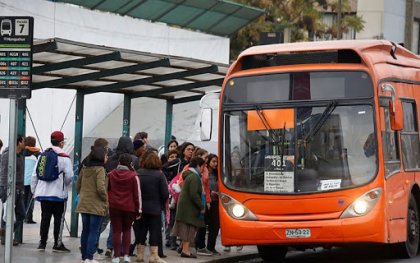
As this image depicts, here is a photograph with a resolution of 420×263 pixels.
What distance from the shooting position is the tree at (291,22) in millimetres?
47594

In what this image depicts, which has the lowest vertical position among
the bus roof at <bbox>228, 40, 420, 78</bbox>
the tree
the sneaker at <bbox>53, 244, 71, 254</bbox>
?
the sneaker at <bbox>53, 244, 71, 254</bbox>

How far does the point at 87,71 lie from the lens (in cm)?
2016

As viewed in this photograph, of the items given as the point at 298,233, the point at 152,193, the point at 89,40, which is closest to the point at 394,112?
the point at 298,233

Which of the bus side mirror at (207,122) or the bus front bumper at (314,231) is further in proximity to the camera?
the bus side mirror at (207,122)

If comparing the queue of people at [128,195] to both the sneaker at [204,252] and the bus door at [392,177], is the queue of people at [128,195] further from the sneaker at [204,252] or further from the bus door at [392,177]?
the bus door at [392,177]

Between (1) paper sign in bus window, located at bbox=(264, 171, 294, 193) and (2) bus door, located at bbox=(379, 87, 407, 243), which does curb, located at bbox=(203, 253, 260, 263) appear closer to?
(1) paper sign in bus window, located at bbox=(264, 171, 294, 193)

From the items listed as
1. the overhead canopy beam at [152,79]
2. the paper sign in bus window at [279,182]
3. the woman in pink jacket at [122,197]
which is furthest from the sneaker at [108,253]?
the overhead canopy beam at [152,79]

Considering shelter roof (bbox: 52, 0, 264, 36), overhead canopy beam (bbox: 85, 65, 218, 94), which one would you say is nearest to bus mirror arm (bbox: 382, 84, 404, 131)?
overhead canopy beam (bbox: 85, 65, 218, 94)

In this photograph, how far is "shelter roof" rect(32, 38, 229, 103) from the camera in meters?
17.9

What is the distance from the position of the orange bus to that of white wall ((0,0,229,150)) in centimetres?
1363

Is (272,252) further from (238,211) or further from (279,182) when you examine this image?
(279,182)

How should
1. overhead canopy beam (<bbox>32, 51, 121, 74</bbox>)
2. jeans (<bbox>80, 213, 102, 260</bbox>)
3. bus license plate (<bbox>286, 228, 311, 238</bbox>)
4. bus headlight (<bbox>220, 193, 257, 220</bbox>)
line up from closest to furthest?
jeans (<bbox>80, 213, 102, 260</bbox>) → bus license plate (<bbox>286, 228, 311, 238</bbox>) → bus headlight (<bbox>220, 193, 257, 220</bbox>) → overhead canopy beam (<bbox>32, 51, 121, 74</bbox>)

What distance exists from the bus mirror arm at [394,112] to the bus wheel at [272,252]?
3.22 meters

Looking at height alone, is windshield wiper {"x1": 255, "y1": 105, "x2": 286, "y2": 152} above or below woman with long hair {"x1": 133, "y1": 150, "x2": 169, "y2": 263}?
above
